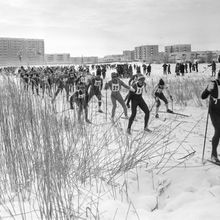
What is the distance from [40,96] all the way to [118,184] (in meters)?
2.01

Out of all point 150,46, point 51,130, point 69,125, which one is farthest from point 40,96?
point 150,46

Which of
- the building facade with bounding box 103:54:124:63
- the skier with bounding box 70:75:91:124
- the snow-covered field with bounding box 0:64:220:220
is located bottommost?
the snow-covered field with bounding box 0:64:220:220

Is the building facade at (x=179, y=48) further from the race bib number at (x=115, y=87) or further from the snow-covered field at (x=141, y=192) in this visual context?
the snow-covered field at (x=141, y=192)

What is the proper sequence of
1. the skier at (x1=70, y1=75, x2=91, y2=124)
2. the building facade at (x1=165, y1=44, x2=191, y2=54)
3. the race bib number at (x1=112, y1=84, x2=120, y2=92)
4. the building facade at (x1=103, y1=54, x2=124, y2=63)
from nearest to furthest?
the skier at (x1=70, y1=75, x2=91, y2=124) < the race bib number at (x1=112, y1=84, x2=120, y2=92) < the building facade at (x1=103, y1=54, x2=124, y2=63) < the building facade at (x1=165, y1=44, x2=191, y2=54)

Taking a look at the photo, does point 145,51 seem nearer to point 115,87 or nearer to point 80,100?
point 115,87

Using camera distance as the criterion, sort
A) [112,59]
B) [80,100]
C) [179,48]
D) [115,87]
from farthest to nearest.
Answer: [179,48] < [112,59] < [115,87] < [80,100]

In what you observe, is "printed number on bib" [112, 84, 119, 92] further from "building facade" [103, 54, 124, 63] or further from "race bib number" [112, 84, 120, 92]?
"building facade" [103, 54, 124, 63]

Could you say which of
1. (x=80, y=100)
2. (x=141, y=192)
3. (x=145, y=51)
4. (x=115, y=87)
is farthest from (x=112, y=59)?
(x=141, y=192)

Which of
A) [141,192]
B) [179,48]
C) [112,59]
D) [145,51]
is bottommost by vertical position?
[141,192]

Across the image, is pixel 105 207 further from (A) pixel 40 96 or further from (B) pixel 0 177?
(A) pixel 40 96

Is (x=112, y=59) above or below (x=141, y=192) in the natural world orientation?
above

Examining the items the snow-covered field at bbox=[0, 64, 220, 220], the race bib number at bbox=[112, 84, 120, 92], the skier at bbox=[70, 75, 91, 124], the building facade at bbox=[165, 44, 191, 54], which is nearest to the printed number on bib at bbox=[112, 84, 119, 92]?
the race bib number at bbox=[112, 84, 120, 92]

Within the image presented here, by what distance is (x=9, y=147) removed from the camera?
3.52 m

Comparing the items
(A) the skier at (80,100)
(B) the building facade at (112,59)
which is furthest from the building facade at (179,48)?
(A) the skier at (80,100)
